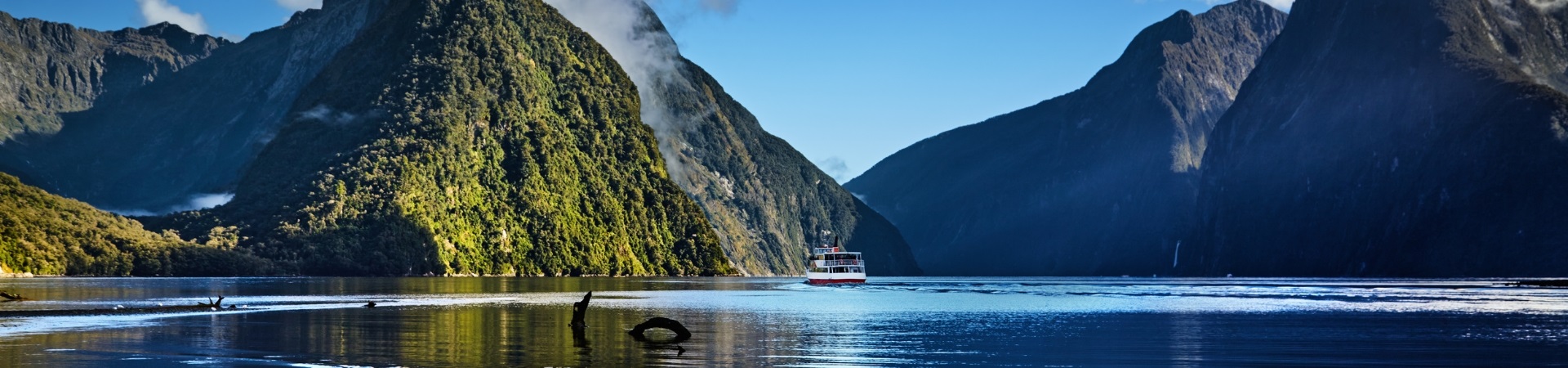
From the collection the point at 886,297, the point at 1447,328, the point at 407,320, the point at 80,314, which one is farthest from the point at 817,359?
the point at 886,297

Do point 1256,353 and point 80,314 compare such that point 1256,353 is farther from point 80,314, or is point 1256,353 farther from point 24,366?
point 80,314

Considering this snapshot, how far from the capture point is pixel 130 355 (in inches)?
1868

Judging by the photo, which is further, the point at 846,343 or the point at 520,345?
the point at 846,343

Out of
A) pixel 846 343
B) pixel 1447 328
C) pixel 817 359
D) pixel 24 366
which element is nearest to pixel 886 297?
pixel 1447 328

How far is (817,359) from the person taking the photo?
164 feet

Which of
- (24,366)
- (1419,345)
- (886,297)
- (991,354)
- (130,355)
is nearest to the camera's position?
(24,366)

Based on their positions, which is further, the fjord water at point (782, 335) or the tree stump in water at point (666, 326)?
the tree stump in water at point (666, 326)

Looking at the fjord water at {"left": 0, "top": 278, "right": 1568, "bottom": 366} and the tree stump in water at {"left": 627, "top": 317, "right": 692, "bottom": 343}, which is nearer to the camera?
the fjord water at {"left": 0, "top": 278, "right": 1568, "bottom": 366}

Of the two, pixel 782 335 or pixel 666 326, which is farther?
pixel 782 335

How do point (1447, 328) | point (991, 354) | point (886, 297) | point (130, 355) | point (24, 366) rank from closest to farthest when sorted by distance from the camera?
1. point (24, 366)
2. point (130, 355)
3. point (991, 354)
4. point (1447, 328)
5. point (886, 297)

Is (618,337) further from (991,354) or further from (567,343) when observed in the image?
(991,354)

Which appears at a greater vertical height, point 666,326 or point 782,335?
point 666,326

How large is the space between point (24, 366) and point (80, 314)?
117ft

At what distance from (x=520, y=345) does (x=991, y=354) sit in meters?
16.6
